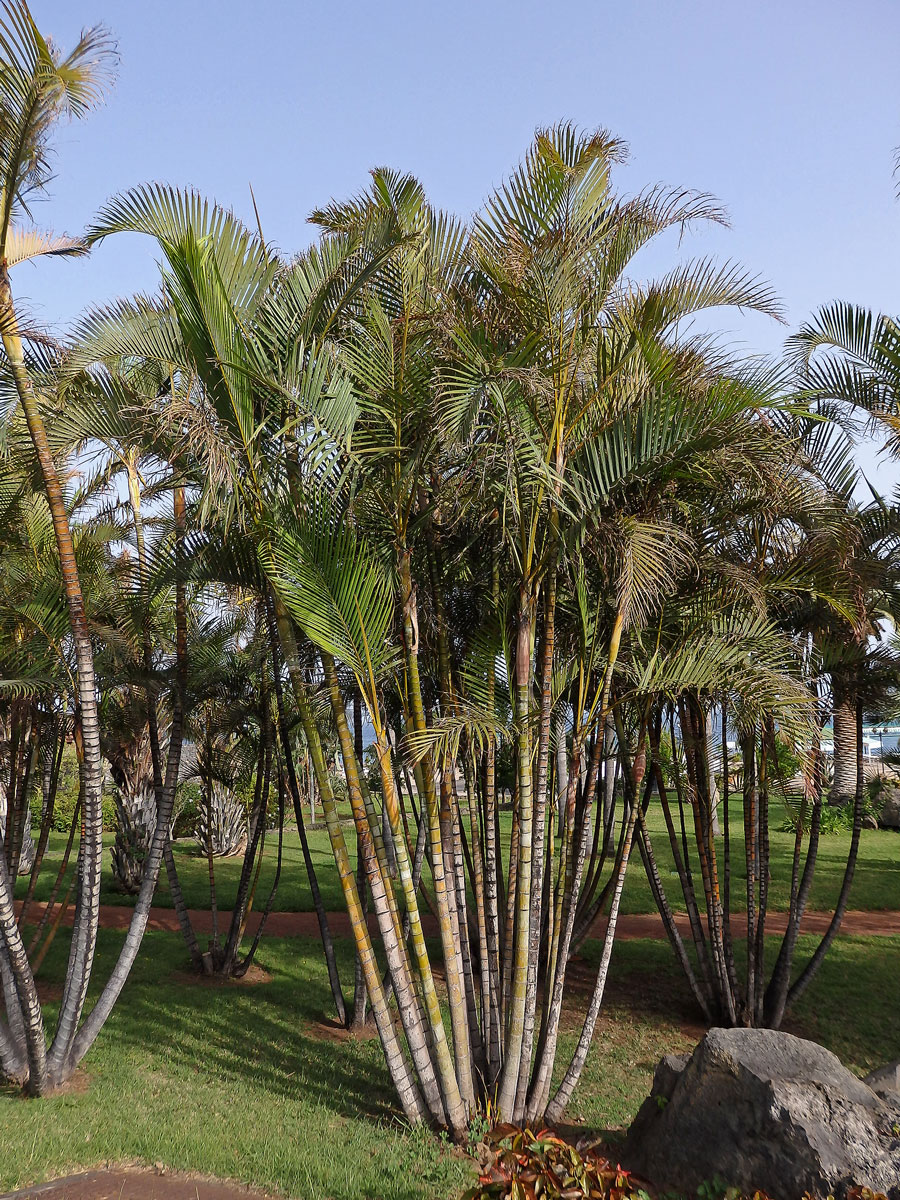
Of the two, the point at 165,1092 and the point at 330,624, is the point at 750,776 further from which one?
the point at 165,1092

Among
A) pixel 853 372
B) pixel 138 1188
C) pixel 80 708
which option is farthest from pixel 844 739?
pixel 138 1188

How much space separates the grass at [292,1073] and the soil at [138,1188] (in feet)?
0.30

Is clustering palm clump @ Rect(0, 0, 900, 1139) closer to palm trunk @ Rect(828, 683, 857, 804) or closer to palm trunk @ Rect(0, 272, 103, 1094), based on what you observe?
palm trunk @ Rect(0, 272, 103, 1094)

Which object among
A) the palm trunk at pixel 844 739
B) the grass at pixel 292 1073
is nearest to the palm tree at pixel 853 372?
the palm trunk at pixel 844 739

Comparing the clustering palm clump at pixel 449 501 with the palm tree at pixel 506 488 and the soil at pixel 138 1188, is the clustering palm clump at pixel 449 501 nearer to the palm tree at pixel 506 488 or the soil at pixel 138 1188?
the palm tree at pixel 506 488

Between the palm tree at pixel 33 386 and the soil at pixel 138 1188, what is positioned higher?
the palm tree at pixel 33 386

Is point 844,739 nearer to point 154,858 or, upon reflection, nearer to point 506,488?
point 506,488

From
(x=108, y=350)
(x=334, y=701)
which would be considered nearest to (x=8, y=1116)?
(x=334, y=701)

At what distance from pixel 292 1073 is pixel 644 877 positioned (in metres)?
9.61

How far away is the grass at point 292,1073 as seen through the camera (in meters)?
4.75

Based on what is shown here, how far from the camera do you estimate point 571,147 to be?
16.5ft

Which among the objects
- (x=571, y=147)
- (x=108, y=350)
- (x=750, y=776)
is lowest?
(x=750, y=776)

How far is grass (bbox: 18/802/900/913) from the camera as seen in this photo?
517 inches

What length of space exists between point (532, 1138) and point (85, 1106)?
3.40 m
